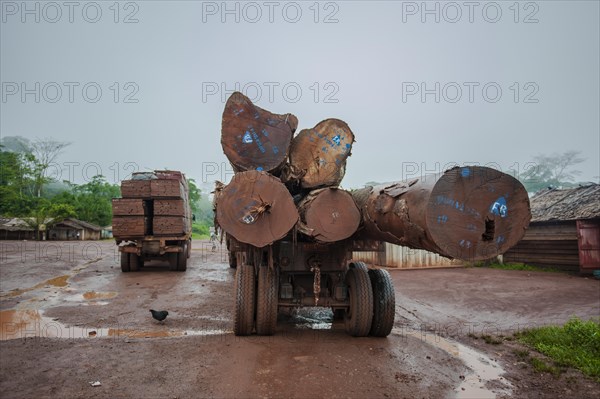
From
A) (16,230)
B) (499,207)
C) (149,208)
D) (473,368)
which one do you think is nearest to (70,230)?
(16,230)

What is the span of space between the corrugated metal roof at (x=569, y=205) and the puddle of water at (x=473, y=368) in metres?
9.79

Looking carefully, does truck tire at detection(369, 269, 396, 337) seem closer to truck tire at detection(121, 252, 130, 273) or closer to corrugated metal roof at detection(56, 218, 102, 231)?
truck tire at detection(121, 252, 130, 273)

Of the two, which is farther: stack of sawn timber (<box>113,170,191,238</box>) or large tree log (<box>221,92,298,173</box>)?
stack of sawn timber (<box>113,170,191,238</box>)

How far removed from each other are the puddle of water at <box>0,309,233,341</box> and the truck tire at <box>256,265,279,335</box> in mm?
721

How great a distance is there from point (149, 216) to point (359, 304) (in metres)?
7.64

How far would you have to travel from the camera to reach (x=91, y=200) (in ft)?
111

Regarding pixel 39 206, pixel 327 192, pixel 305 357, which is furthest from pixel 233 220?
pixel 39 206

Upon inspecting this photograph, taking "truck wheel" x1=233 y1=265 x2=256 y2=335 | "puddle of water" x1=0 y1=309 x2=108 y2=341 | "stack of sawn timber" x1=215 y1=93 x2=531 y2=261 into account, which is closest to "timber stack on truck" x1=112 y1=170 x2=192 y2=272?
"puddle of water" x1=0 y1=309 x2=108 y2=341

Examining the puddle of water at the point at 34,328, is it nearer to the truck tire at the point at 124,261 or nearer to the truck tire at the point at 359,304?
the truck tire at the point at 359,304

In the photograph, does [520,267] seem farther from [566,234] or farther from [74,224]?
[74,224]

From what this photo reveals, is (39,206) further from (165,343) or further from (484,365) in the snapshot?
(484,365)

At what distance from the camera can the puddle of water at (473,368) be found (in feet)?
12.3

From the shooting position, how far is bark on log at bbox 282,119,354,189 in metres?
4.30

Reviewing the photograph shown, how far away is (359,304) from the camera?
4797 millimetres
